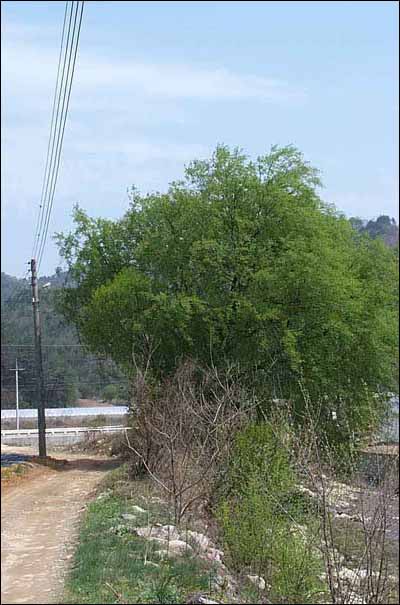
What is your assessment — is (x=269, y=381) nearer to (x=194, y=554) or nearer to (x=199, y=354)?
(x=199, y=354)

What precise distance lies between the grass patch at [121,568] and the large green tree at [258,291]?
375 inches

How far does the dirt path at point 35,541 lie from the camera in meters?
3.56

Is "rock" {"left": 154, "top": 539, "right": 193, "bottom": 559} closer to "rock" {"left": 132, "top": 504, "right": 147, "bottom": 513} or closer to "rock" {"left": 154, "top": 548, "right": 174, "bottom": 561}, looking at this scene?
"rock" {"left": 154, "top": 548, "right": 174, "bottom": 561}

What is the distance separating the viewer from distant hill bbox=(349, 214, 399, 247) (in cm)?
2041

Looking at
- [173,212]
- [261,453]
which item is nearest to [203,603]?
[261,453]

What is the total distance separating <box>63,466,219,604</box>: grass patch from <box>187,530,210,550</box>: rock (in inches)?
21.0

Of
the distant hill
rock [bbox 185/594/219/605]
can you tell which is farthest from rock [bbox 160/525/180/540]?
the distant hill

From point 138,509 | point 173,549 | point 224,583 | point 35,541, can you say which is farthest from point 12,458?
point 138,509

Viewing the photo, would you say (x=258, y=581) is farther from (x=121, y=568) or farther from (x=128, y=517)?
(x=121, y=568)

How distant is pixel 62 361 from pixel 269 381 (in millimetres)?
4665

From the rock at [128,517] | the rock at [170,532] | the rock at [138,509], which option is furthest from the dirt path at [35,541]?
the rock at [138,509]

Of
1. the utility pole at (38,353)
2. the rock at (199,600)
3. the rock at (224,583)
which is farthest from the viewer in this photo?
the utility pole at (38,353)

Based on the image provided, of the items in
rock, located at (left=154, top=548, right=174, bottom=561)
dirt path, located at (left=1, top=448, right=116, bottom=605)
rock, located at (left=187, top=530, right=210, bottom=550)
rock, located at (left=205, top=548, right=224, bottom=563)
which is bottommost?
rock, located at (left=205, top=548, right=224, bottom=563)

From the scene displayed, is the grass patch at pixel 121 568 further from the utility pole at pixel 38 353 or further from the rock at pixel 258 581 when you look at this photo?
the utility pole at pixel 38 353
